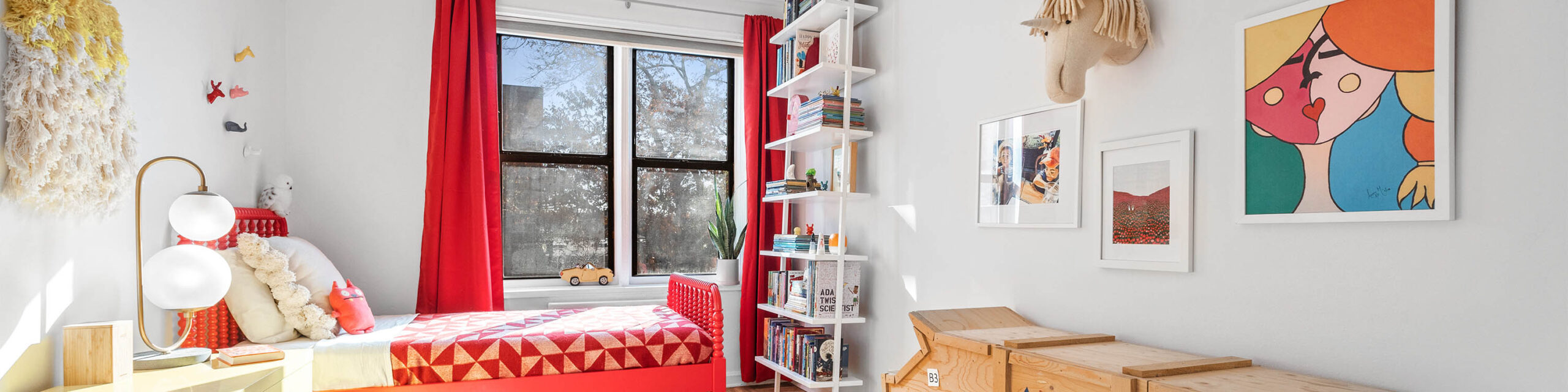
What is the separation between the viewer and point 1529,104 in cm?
125

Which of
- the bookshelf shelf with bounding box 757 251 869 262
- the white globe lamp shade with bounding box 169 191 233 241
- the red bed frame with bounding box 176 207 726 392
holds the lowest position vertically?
the red bed frame with bounding box 176 207 726 392

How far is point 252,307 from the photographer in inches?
104

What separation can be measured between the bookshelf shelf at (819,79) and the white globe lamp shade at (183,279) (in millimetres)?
2177

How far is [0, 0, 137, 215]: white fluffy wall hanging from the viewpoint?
1732 mm

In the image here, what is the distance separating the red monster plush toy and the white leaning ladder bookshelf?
5.48 feet

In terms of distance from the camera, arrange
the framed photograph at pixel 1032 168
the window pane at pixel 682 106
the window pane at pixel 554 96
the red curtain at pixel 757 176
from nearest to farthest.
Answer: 1. the framed photograph at pixel 1032 168
2. the window pane at pixel 554 96
3. the red curtain at pixel 757 176
4. the window pane at pixel 682 106

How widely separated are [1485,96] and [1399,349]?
483mm

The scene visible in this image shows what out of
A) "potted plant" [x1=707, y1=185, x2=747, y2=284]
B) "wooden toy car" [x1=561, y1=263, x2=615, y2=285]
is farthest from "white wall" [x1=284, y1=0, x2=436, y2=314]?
"potted plant" [x1=707, y1=185, x2=747, y2=284]

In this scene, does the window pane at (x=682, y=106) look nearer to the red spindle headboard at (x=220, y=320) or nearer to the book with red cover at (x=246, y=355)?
the red spindle headboard at (x=220, y=320)

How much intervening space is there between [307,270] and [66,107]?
121 cm

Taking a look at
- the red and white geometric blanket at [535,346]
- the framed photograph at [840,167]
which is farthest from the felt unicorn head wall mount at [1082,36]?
the red and white geometric blanket at [535,346]

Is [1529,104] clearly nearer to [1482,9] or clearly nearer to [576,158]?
[1482,9]

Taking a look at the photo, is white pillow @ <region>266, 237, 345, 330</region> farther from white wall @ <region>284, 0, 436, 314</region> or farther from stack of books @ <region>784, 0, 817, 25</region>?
stack of books @ <region>784, 0, 817, 25</region>

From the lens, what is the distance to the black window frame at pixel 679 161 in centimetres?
427
